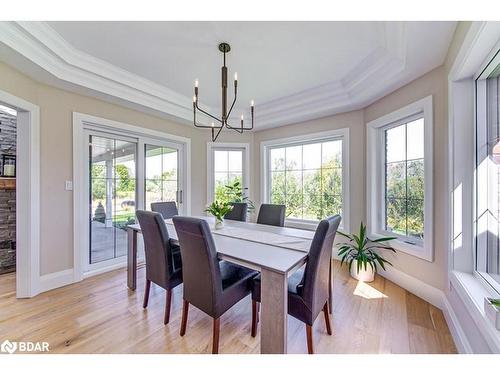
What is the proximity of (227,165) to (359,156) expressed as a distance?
227 cm

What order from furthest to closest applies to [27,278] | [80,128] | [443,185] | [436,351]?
1. [80,128]
2. [27,278]
3. [443,185]
4. [436,351]

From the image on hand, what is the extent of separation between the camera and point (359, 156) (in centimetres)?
304

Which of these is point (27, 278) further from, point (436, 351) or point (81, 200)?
point (436, 351)

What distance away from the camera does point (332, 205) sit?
11.2ft

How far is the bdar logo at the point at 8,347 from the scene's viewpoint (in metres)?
1.49

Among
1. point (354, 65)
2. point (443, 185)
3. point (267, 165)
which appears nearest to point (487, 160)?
point (443, 185)

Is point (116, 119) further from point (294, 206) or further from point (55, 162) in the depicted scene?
point (294, 206)

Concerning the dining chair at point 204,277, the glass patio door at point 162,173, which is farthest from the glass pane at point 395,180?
the glass patio door at point 162,173

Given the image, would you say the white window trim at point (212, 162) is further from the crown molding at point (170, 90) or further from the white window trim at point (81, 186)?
the white window trim at point (81, 186)

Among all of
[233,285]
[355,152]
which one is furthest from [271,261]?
[355,152]

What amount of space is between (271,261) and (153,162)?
109 inches

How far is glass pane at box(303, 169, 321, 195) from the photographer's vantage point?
3.54 meters

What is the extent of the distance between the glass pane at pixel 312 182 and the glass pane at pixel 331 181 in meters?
0.07
